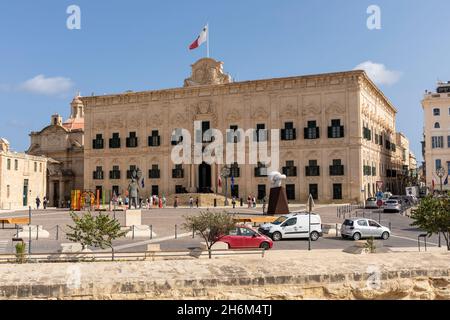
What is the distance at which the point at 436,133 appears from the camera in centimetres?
6131

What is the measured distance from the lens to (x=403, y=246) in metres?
19.2

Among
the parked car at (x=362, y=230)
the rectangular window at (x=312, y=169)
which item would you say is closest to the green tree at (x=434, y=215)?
the parked car at (x=362, y=230)

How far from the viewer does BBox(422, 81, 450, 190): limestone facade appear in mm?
60688

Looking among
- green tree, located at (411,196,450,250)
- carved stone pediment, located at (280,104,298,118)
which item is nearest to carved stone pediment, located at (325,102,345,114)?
carved stone pediment, located at (280,104,298,118)

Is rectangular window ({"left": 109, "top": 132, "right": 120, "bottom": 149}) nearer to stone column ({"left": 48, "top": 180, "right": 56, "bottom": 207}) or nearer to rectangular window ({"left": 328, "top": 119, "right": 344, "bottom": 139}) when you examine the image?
stone column ({"left": 48, "top": 180, "right": 56, "bottom": 207})

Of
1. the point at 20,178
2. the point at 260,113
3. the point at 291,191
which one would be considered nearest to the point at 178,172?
the point at 260,113

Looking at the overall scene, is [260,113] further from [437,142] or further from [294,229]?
[294,229]

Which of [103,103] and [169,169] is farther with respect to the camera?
[103,103]

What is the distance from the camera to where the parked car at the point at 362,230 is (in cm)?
2181

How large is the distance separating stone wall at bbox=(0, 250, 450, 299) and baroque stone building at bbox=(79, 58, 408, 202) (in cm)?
4237

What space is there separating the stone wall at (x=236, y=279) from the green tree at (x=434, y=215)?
884 cm

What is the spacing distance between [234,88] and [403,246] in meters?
36.8
